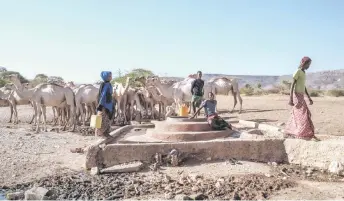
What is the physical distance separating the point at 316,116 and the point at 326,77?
75.4m

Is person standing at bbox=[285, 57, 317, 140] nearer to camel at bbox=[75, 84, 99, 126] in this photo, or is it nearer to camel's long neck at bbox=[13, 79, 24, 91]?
camel at bbox=[75, 84, 99, 126]

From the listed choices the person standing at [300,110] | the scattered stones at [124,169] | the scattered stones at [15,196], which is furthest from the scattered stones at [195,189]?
the person standing at [300,110]

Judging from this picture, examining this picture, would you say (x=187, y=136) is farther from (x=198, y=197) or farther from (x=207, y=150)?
(x=198, y=197)

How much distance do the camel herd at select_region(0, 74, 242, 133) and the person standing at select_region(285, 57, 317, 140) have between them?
748 cm

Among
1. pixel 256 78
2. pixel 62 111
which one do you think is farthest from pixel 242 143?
pixel 256 78

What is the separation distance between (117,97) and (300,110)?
11.4m

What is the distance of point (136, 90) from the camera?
20.7 meters

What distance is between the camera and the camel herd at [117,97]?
17.0 m

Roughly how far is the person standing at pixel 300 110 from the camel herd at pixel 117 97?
24.6 ft

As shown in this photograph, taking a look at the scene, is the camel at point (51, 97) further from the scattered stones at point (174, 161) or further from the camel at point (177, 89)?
the scattered stones at point (174, 161)

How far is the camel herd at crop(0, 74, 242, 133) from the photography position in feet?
55.8

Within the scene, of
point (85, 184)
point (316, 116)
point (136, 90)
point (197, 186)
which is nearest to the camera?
point (197, 186)

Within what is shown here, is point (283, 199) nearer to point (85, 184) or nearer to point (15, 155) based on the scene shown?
point (85, 184)

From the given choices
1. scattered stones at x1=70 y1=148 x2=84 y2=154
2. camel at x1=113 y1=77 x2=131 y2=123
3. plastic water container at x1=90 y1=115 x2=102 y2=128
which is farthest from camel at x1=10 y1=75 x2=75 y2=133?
plastic water container at x1=90 y1=115 x2=102 y2=128
